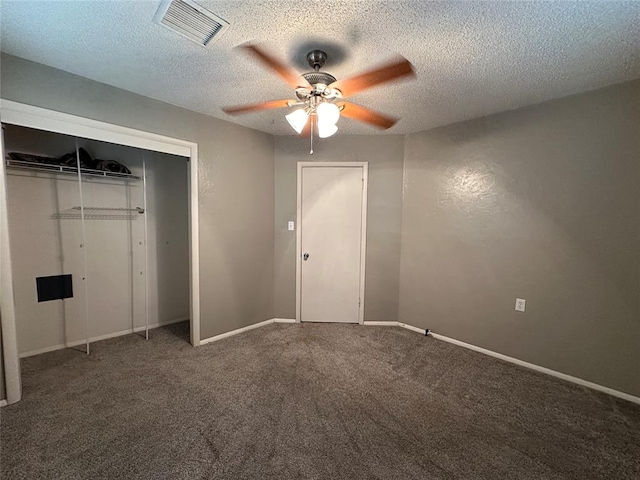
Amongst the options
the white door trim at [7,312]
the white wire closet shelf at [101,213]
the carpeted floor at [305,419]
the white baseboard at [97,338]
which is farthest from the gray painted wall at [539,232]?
the white door trim at [7,312]

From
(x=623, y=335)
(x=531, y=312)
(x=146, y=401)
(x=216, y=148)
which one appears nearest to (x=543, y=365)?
(x=531, y=312)

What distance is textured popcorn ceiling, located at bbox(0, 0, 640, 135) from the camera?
1361mm

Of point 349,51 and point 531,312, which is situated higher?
point 349,51

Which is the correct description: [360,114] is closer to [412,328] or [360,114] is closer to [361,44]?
[361,44]

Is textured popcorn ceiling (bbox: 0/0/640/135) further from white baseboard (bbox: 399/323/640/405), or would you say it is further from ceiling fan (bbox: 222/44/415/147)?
white baseboard (bbox: 399/323/640/405)

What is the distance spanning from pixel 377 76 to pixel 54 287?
337 centimetres

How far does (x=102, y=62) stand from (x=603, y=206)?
3.78 metres

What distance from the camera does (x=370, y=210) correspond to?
337 centimetres

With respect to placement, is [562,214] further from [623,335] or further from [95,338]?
[95,338]

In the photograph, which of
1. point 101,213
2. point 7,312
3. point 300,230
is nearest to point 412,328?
point 300,230

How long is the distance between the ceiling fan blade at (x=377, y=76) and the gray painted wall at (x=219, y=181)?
146cm

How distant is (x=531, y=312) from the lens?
245cm

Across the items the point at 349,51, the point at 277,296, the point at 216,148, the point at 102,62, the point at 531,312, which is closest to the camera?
the point at 349,51

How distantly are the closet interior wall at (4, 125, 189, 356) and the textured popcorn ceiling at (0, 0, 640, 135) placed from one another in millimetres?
1107
